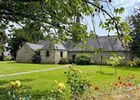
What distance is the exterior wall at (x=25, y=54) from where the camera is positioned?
66938 millimetres

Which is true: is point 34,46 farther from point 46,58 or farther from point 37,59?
point 46,58

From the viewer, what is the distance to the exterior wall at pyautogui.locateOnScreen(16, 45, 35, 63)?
220ft

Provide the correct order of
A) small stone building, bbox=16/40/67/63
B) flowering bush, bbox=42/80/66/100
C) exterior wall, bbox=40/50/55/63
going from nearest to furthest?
1. flowering bush, bbox=42/80/66/100
2. small stone building, bbox=16/40/67/63
3. exterior wall, bbox=40/50/55/63

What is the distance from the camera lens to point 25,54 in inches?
2670

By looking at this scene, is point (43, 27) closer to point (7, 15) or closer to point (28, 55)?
point (7, 15)

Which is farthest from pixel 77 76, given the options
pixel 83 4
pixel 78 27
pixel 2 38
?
pixel 2 38

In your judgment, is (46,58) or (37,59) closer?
(46,58)

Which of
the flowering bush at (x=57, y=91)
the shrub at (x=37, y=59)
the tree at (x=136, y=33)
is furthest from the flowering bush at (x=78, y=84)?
the shrub at (x=37, y=59)

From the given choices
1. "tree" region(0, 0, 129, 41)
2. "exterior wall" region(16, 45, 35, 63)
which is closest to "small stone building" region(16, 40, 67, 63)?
"exterior wall" region(16, 45, 35, 63)

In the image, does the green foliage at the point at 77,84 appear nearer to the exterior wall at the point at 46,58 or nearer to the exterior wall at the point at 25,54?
the exterior wall at the point at 46,58

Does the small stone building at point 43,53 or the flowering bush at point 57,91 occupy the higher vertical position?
the small stone building at point 43,53

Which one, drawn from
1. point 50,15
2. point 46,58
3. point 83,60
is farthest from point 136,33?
point 50,15

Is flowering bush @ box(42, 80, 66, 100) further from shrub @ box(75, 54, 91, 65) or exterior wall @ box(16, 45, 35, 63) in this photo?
exterior wall @ box(16, 45, 35, 63)

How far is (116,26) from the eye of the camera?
477 cm
